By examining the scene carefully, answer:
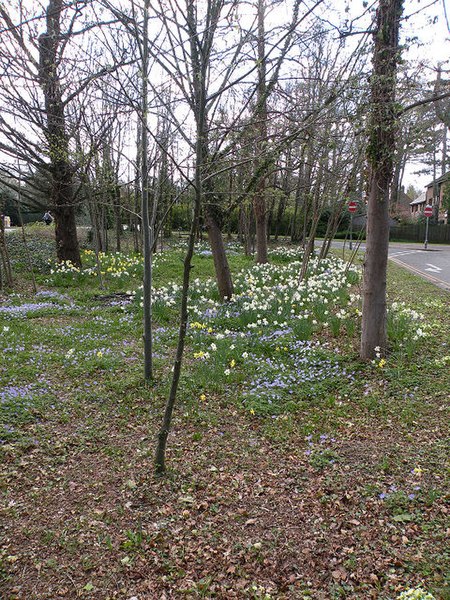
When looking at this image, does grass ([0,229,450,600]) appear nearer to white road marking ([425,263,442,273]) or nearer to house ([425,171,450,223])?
white road marking ([425,263,442,273])

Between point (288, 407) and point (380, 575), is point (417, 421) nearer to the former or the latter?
point (288, 407)

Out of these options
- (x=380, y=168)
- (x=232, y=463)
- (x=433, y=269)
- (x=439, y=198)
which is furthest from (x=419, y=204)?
(x=232, y=463)

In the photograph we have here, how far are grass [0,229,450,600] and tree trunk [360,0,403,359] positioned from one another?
1.55 feet

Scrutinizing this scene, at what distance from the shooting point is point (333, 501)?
119 inches

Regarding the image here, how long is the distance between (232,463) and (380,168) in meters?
3.52

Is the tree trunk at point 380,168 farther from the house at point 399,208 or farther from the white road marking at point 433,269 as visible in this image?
the white road marking at point 433,269

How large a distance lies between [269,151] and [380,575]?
2.96 metres

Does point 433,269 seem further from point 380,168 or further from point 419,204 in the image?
point 419,204

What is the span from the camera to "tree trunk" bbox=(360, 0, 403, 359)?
165 inches

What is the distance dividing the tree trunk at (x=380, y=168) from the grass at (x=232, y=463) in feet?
1.55

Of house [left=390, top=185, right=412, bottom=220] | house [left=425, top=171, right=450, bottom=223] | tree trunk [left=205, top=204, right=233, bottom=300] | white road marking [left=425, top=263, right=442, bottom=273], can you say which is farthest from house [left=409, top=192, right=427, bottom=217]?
tree trunk [left=205, top=204, right=233, bottom=300]

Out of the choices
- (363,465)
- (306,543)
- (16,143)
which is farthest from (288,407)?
(16,143)

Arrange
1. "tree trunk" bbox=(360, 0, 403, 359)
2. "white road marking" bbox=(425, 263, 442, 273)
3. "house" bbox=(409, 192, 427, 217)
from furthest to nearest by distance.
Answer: "house" bbox=(409, 192, 427, 217), "white road marking" bbox=(425, 263, 442, 273), "tree trunk" bbox=(360, 0, 403, 359)

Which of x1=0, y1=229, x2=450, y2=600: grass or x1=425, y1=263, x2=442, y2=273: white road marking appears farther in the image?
x1=425, y1=263, x2=442, y2=273: white road marking
